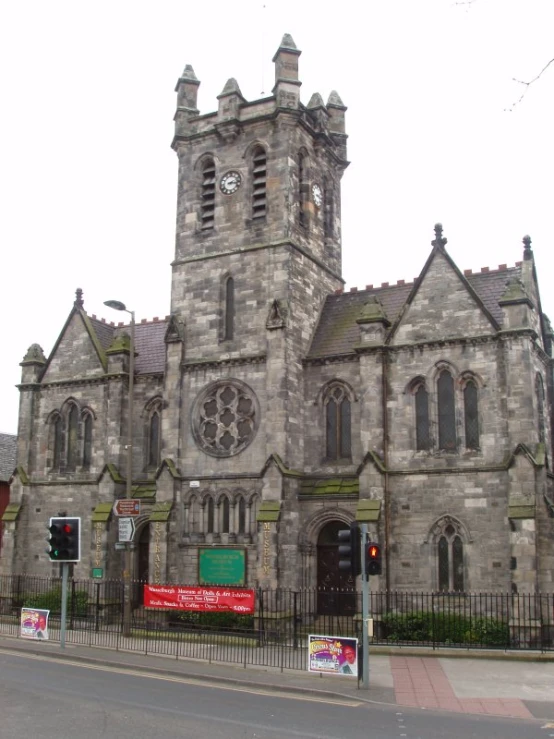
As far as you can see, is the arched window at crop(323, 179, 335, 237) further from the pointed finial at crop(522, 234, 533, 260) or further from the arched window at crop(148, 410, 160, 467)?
the arched window at crop(148, 410, 160, 467)

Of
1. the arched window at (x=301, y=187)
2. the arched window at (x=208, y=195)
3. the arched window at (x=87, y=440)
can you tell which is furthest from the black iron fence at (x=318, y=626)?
the arched window at (x=208, y=195)

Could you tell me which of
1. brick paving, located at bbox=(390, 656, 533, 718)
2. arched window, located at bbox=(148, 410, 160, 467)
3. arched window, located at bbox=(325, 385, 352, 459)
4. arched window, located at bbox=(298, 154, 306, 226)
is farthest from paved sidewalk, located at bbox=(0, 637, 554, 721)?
arched window, located at bbox=(298, 154, 306, 226)

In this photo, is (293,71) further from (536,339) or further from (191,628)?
(191,628)

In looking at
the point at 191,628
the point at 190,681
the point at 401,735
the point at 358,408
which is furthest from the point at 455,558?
the point at 401,735

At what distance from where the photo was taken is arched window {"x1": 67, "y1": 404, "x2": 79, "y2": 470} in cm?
3462

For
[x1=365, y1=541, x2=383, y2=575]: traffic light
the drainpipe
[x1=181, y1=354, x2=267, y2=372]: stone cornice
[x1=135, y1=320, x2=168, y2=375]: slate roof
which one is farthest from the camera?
[x1=135, y1=320, x2=168, y2=375]: slate roof

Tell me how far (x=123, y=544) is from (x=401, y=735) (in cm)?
1402

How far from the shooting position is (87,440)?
34.6 metres

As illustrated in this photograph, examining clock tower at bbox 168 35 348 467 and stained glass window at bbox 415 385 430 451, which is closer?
stained glass window at bbox 415 385 430 451

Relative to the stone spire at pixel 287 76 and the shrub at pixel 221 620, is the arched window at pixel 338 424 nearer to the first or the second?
the shrub at pixel 221 620

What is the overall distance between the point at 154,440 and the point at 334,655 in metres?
16.9

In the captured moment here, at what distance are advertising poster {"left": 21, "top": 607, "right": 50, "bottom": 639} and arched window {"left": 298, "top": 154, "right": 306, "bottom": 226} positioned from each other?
1770 centimetres

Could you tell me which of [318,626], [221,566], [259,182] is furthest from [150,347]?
[318,626]

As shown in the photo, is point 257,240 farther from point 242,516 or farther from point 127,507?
point 127,507
